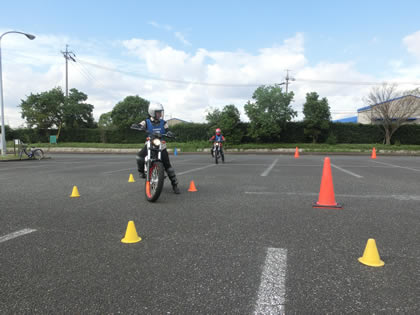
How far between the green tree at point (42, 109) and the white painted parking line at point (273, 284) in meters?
40.5

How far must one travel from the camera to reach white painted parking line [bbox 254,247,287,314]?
80.7 inches

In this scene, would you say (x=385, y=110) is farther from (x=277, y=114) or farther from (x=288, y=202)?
(x=288, y=202)

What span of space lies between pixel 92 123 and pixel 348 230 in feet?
152

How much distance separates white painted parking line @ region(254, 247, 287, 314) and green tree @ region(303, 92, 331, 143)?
2944cm

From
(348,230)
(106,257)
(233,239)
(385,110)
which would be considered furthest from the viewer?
(385,110)

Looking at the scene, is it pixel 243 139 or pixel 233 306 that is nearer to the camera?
pixel 233 306

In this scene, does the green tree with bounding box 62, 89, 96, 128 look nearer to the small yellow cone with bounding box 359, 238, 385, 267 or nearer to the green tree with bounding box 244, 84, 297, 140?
the green tree with bounding box 244, 84, 297, 140

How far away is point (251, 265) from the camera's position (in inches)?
107

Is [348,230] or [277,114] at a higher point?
[277,114]

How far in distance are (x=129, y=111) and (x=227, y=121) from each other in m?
21.2

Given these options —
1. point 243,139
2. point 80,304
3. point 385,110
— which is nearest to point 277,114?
point 243,139

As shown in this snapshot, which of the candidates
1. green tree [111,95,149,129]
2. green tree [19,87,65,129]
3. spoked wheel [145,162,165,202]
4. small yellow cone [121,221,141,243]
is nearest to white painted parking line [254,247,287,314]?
small yellow cone [121,221,141,243]

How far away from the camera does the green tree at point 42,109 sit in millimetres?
36781

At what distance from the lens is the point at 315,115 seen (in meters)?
30.4
